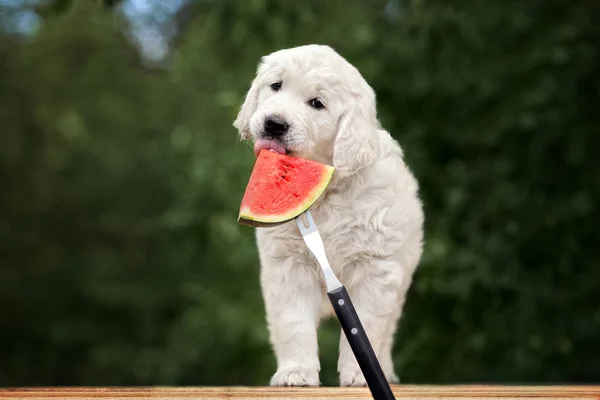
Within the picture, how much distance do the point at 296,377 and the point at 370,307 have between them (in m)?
0.48

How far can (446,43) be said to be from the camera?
396 inches

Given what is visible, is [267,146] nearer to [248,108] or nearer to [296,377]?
[248,108]

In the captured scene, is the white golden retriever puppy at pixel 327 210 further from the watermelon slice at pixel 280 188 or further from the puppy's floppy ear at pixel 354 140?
the watermelon slice at pixel 280 188

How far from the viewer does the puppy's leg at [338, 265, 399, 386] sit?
4.30 meters

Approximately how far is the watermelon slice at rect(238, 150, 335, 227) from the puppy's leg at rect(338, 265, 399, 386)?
0.71 m

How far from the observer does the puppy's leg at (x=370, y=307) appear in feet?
14.1

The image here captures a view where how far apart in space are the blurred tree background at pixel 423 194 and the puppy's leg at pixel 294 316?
17.4 feet

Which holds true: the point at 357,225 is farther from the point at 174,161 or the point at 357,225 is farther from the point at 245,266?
the point at 174,161

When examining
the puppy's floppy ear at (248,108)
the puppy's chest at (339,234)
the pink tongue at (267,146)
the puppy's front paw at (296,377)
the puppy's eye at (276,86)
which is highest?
the puppy's eye at (276,86)

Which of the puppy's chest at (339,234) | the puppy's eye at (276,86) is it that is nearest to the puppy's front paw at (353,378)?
the puppy's chest at (339,234)

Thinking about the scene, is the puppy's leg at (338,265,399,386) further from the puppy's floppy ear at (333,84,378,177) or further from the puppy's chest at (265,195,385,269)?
the puppy's floppy ear at (333,84,378,177)

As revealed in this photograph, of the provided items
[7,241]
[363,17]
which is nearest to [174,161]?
[7,241]

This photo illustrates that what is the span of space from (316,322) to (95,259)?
10233mm

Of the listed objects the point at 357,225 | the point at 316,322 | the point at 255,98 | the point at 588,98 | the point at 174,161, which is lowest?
the point at 174,161
